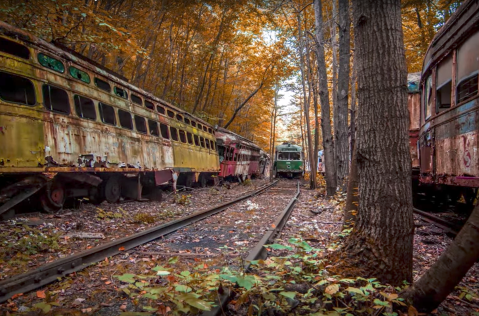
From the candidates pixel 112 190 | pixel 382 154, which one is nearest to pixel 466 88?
pixel 382 154

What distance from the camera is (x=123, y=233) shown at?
5789mm

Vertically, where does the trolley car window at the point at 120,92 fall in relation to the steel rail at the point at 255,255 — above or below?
above

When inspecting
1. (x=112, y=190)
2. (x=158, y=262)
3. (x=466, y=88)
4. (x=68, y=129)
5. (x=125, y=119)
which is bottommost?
(x=158, y=262)

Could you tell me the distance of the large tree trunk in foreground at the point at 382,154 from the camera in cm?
290

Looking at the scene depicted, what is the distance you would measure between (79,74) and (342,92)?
300 inches

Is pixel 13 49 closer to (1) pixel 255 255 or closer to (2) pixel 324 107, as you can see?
(1) pixel 255 255

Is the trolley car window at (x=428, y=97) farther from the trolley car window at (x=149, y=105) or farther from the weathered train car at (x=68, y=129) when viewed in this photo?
the trolley car window at (x=149, y=105)

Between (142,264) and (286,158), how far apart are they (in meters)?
27.1

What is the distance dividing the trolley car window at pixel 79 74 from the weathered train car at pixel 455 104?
741 centimetres

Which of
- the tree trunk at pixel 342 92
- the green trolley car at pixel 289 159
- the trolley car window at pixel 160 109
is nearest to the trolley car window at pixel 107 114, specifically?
the trolley car window at pixel 160 109

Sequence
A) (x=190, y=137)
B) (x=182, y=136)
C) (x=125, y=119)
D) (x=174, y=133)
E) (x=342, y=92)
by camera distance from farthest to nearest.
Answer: (x=190, y=137), (x=182, y=136), (x=174, y=133), (x=342, y=92), (x=125, y=119)

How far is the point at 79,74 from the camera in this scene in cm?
726

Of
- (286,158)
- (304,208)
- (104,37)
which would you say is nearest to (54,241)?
(104,37)

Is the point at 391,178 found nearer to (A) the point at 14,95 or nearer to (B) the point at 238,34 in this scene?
(A) the point at 14,95
